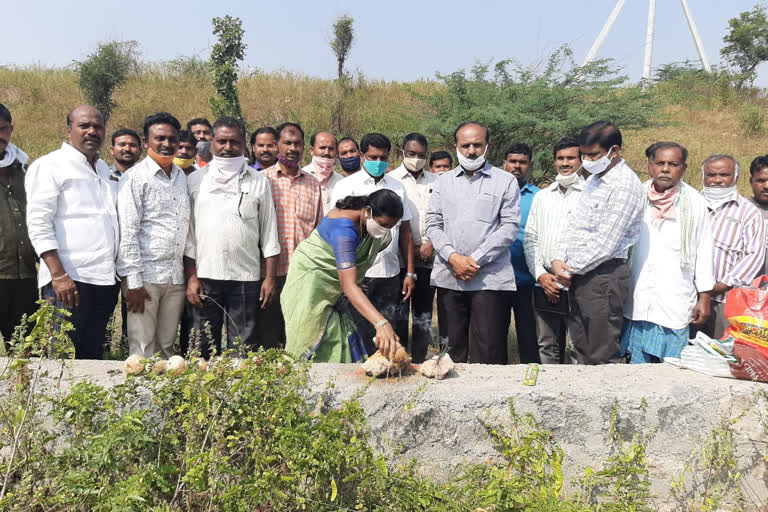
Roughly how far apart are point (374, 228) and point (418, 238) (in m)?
1.49

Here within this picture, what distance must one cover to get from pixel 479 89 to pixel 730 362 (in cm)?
845

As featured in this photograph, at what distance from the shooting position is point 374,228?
288 cm

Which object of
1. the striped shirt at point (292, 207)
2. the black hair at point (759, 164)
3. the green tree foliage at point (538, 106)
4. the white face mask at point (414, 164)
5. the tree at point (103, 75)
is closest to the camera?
the black hair at point (759, 164)

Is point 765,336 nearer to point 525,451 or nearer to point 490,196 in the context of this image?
point 525,451

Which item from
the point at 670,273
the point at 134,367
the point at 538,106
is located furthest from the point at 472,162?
the point at 538,106

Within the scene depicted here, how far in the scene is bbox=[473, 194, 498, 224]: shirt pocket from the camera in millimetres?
3607

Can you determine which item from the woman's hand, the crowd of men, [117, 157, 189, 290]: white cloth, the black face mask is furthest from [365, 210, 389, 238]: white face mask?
the black face mask

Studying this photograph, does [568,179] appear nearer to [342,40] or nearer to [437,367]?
[437,367]

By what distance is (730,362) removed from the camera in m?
2.57

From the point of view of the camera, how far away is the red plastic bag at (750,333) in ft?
8.10

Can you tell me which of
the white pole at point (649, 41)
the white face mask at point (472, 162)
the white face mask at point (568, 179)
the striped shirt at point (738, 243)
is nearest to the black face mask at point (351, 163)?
the white face mask at point (472, 162)

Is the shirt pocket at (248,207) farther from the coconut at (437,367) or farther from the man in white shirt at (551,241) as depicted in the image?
the man in white shirt at (551,241)

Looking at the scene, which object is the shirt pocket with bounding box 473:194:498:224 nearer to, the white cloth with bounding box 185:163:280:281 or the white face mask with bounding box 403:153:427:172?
the white face mask with bounding box 403:153:427:172

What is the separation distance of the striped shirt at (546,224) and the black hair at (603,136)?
0.52 m
